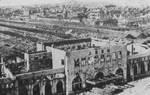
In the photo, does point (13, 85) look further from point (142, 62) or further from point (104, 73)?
point (142, 62)

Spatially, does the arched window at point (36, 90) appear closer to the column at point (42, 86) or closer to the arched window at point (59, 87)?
the column at point (42, 86)

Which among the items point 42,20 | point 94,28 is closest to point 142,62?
point 94,28

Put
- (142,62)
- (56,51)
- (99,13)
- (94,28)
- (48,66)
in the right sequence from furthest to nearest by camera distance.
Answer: (99,13) → (94,28) → (142,62) → (48,66) → (56,51)

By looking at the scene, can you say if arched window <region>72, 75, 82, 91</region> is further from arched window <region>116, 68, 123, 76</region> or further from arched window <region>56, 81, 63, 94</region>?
arched window <region>116, 68, 123, 76</region>

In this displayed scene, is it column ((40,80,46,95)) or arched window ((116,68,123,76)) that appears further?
arched window ((116,68,123,76))

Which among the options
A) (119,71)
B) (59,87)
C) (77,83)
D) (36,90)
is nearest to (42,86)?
(36,90)

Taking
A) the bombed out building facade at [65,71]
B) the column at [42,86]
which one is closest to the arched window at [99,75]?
the bombed out building facade at [65,71]

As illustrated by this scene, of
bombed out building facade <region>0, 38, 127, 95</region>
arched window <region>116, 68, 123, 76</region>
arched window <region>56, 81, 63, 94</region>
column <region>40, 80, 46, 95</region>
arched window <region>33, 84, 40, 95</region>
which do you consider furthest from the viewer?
arched window <region>116, 68, 123, 76</region>

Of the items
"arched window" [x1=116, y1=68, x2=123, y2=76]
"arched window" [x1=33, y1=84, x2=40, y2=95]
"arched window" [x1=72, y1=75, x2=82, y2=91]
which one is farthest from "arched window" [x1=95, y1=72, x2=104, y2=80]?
"arched window" [x1=33, y1=84, x2=40, y2=95]
